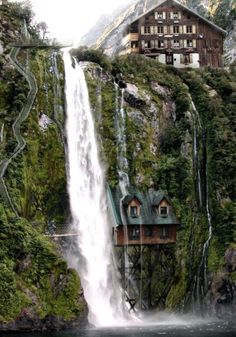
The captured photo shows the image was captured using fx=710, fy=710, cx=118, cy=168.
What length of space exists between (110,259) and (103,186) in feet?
22.1

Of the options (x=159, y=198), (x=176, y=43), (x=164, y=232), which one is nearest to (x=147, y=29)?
(x=176, y=43)

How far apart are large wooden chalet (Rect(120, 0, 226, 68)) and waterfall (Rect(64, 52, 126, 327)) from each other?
16365 millimetres

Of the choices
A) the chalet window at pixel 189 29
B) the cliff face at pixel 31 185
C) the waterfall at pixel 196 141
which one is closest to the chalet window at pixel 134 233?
the cliff face at pixel 31 185

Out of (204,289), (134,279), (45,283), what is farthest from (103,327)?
(204,289)

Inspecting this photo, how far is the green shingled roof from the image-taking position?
59281mm

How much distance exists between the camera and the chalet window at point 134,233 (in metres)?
58.8

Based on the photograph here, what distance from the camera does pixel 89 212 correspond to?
5834cm

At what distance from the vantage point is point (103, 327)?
1962 inches

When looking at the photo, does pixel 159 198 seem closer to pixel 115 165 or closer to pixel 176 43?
pixel 115 165

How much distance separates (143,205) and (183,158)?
270 inches

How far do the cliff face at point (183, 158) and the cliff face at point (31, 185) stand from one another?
4.90m

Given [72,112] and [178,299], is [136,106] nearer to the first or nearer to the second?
[72,112]

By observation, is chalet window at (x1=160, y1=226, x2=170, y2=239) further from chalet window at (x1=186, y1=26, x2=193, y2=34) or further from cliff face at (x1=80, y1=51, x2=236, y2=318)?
chalet window at (x1=186, y1=26, x2=193, y2=34)

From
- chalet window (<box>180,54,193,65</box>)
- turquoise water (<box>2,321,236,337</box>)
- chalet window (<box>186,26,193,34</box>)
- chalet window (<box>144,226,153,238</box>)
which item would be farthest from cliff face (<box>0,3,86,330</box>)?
chalet window (<box>186,26,193,34</box>)
